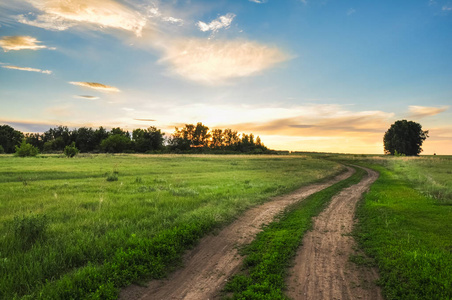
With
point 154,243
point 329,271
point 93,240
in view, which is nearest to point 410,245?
point 329,271

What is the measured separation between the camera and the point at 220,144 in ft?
490

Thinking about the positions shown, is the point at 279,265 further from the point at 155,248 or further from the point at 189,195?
the point at 189,195

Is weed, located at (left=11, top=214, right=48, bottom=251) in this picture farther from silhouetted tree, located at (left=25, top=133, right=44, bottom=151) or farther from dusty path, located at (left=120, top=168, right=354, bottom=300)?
silhouetted tree, located at (left=25, top=133, right=44, bottom=151)

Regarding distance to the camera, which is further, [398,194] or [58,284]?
[398,194]

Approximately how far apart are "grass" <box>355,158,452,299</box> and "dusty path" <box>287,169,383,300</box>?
16.3 inches

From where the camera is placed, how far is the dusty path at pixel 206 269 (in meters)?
5.65

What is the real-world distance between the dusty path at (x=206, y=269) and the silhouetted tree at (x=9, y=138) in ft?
504

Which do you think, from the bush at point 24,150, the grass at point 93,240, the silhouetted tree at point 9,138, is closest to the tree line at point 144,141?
the silhouetted tree at point 9,138

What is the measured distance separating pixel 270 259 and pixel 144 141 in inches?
5039

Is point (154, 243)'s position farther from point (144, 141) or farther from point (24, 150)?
point (144, 141)

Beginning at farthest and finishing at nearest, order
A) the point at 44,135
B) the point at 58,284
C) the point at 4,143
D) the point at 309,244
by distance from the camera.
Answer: the point at 44,135 → the point at 4,143 → the point at 309,244 → the point at 58,284

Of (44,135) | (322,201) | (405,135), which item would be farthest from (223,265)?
(44,135)

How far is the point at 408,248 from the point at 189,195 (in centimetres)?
1176

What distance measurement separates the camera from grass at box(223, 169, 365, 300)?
5.48 metres
